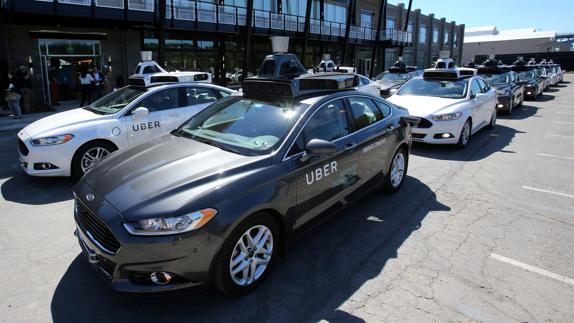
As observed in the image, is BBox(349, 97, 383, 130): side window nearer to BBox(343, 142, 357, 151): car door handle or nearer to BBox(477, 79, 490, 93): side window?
BBox(343, 142, 357, 151): car door handle

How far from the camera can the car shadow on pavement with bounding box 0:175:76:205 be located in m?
5.36

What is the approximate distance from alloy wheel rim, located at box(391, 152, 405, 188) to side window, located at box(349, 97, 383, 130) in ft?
2.51

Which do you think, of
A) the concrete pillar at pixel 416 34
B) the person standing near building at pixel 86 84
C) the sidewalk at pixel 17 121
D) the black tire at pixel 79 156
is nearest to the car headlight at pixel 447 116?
the black tire at pixel 79 156

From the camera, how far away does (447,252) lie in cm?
399

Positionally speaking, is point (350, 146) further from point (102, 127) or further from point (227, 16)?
point (227, 16)

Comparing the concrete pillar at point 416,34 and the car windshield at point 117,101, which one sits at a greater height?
the concrete pillar at point 416,34

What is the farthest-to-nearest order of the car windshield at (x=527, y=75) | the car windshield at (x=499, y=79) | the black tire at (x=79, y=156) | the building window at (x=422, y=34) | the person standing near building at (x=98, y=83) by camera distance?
the building window at (x=422, y=34)
the car windshield at (x=527, y=75)
the person standing near building at (x=98, y=83)
the car windshield at (x=499, y=79)
the black tire at (x=79, y=156)

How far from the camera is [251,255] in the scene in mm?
3180

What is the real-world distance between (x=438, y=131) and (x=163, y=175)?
6.47 meters

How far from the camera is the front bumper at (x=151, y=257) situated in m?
2.71

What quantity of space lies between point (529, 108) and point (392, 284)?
16167 mm

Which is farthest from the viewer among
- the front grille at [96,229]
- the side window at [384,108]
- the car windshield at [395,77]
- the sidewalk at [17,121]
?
the car windshield at [395,77]

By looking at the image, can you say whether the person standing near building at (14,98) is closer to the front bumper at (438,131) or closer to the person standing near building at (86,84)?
the person standing near building at (86,84)

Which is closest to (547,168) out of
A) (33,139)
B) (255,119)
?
(255,119)
